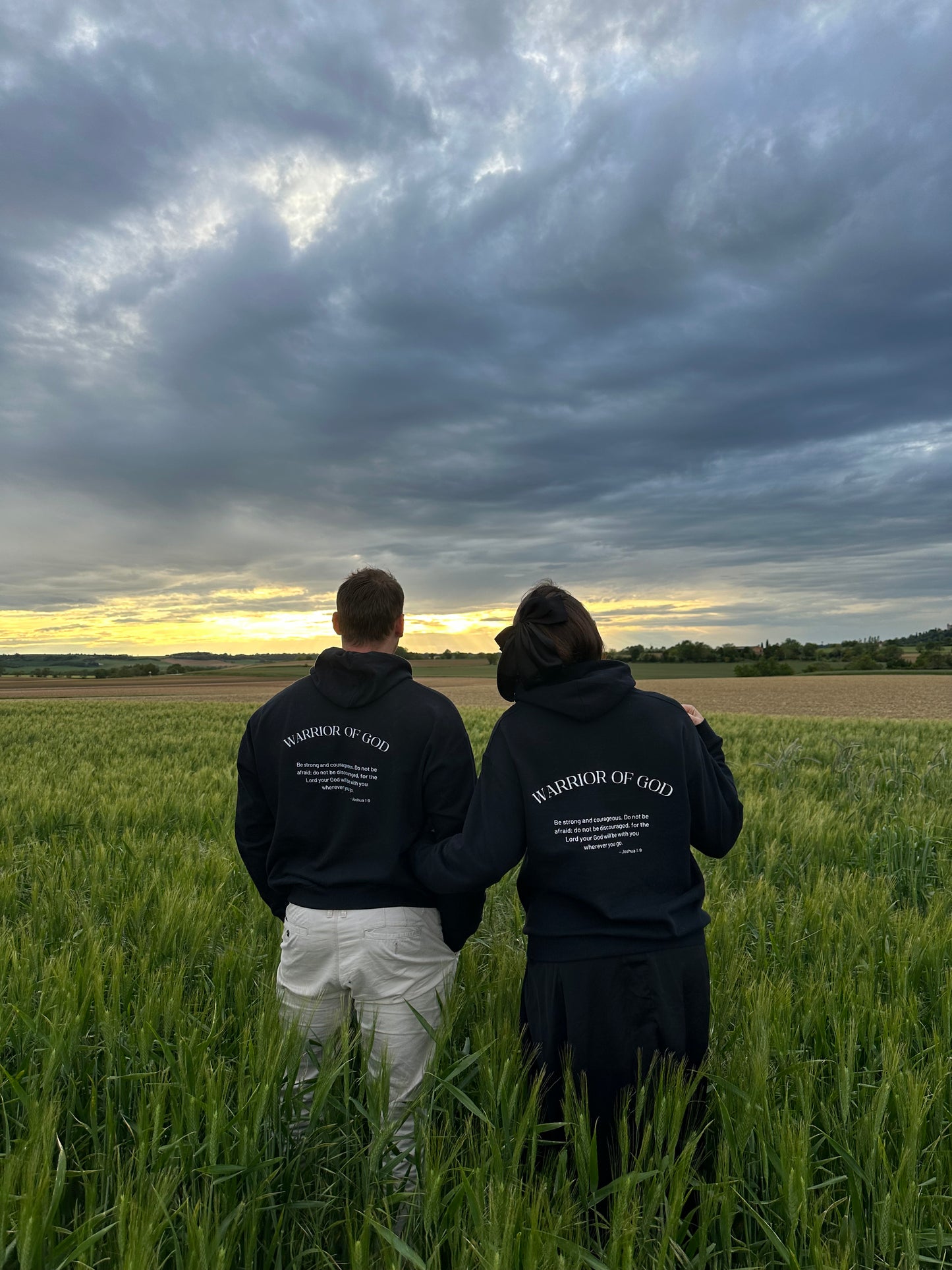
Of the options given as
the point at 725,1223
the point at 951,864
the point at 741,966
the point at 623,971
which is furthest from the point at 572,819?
the point at 951,864

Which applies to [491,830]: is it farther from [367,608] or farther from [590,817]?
[367,608]

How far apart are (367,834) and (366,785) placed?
17cm

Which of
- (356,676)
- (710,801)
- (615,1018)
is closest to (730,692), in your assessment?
(710,801)

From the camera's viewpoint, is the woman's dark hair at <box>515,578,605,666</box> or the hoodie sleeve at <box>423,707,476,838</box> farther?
the hoodie sleeve at <box>423,707,476,838</box>

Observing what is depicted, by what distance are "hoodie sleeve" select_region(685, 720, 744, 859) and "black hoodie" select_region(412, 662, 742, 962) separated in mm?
65

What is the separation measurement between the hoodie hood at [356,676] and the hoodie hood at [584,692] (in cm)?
67

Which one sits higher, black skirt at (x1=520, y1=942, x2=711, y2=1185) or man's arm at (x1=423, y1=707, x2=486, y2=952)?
man's arm at (x1=423, y1=707, x2=486, y2=952)

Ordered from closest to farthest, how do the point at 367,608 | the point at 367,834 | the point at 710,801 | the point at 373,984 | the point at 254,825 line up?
the point at 710,801 → the point at 373,984 → the point at 367,834 → the point at 367,608 → the point at 254,825

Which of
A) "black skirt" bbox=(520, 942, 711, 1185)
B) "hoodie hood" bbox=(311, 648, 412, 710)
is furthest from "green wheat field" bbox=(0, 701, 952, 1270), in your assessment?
"hoodie hood" bbox=(311, 648, 412, 710)

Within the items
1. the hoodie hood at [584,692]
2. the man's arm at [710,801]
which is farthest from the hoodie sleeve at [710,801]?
the hoodie hood at [584,692]

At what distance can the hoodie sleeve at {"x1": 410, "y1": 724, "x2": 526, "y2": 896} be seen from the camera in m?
2.13

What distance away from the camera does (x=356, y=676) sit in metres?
2.64

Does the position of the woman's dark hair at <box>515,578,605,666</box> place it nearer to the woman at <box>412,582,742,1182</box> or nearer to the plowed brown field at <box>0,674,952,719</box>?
the woman at <box>412,582,742,1182</box>

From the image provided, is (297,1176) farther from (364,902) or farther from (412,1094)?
(364,902)
